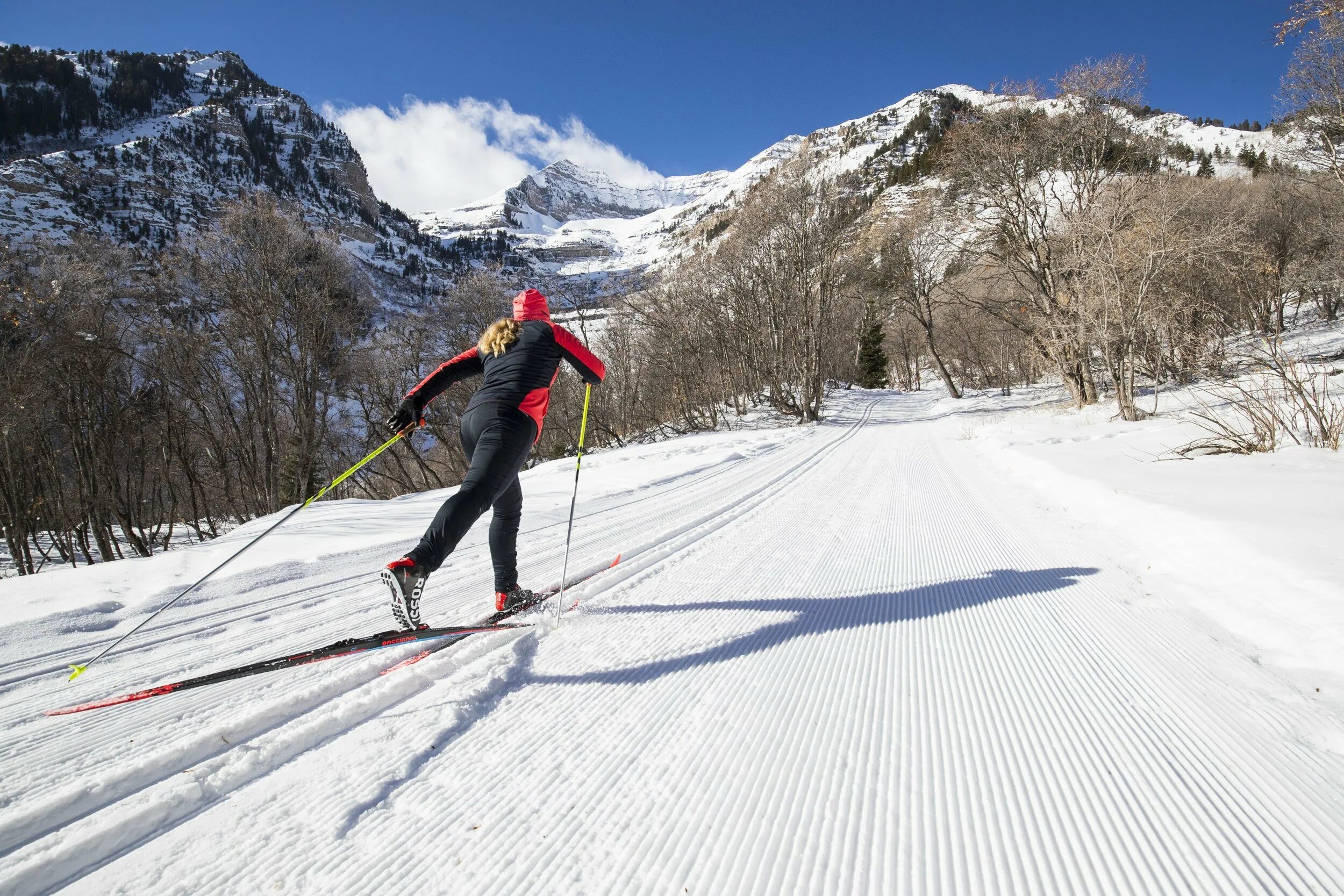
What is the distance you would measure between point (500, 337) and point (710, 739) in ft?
7.61

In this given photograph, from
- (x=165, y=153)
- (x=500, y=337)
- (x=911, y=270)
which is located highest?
(x=165, y=153)

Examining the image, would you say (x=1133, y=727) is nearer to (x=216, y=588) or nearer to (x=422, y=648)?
(x=422, y=648)

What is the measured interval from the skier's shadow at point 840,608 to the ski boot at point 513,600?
15.8 inches

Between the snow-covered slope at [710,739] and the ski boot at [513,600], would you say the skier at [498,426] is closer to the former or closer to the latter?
the ski boot at [513,600]

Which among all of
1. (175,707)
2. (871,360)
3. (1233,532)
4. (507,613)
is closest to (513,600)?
(507,613)

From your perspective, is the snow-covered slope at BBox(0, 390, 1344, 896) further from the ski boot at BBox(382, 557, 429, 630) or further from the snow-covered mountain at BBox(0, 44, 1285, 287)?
the snow-covered mountain at BBox(0, 44, 1285, 287)

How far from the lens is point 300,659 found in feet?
6.91

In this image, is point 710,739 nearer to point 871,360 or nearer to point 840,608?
point 840,608

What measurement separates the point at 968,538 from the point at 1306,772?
2551 millimetres

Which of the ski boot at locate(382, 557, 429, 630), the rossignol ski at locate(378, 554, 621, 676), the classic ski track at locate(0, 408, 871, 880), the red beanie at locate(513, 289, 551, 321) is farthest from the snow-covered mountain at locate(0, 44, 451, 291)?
the classic ski track at locate(0, 408, 871, 880)

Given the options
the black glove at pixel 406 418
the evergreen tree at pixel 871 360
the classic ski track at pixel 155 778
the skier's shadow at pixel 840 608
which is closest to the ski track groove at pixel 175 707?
the classic ski track at pixel 155 778

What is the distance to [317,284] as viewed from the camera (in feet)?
49.3

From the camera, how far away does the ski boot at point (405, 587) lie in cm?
221

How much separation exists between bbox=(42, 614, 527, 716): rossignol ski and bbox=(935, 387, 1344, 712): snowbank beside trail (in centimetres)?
325
